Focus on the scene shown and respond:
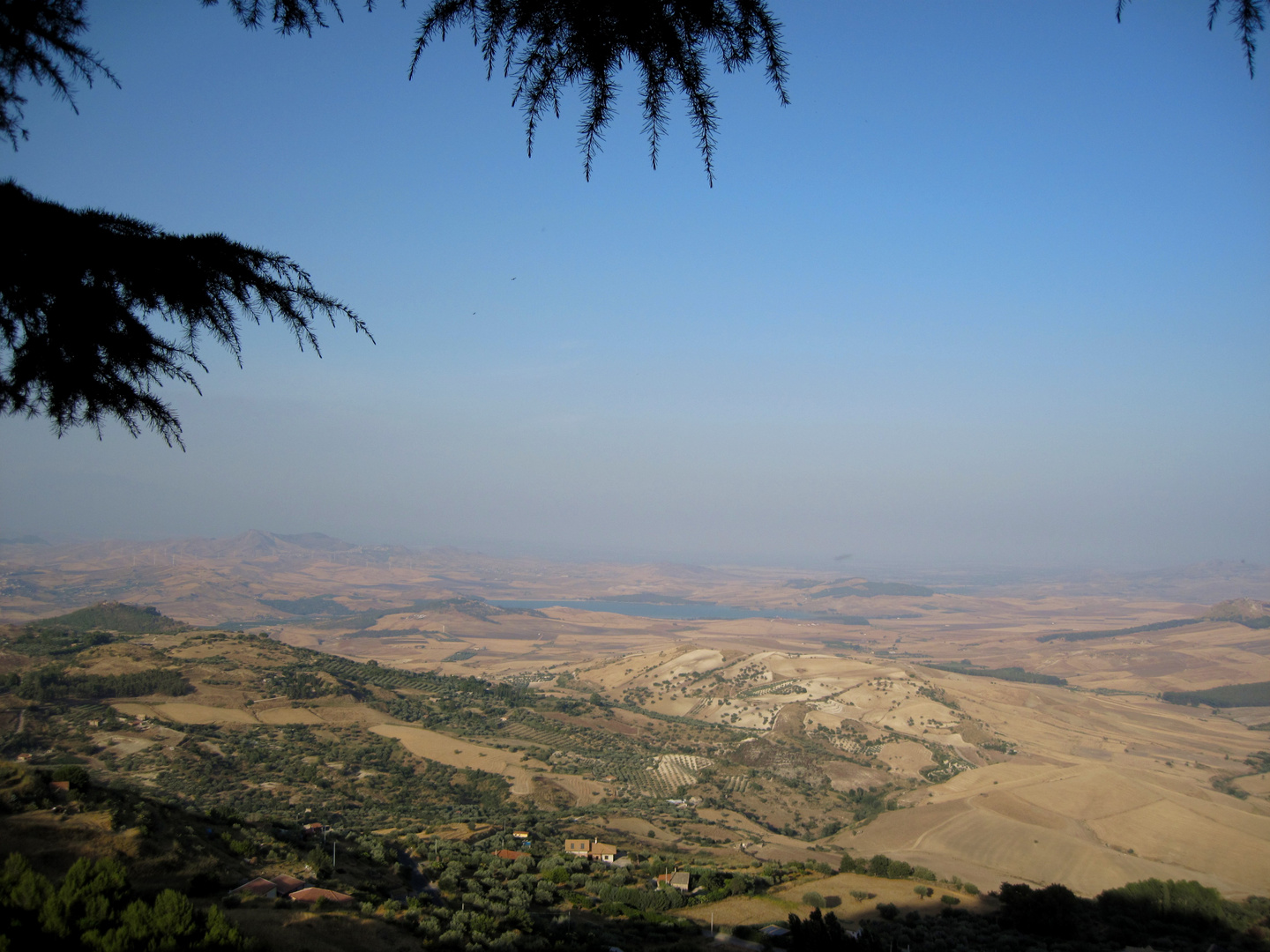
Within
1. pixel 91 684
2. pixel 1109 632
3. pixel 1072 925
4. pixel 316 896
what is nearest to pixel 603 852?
Answer: pixel 316 896

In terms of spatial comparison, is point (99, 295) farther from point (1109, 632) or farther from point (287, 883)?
point (1109, 632)

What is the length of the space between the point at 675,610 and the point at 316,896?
179m

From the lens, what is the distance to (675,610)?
188m

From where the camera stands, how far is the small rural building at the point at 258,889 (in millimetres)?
11838

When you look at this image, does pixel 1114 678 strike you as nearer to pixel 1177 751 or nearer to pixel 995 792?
pixel 1177 751

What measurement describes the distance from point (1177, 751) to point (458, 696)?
61.1 metres

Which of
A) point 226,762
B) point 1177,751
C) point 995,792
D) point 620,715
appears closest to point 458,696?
point 620,715

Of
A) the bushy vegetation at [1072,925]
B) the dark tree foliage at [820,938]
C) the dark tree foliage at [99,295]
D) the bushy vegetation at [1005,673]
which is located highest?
the dark tree foliage at [99,295]

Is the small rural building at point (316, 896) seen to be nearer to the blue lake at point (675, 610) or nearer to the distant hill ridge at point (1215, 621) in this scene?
the distant hill ridge at point (1215, 621)

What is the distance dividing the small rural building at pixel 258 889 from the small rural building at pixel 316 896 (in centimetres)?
39

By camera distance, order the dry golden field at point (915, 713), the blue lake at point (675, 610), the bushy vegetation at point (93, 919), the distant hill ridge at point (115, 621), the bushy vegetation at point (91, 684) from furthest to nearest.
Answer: the blue lake at point (675, 610)
the distant hill ridge at point (115, 621)
the bushy vegetation at point (91, 684)
the dry golden field at point (915, 713)
the bushy vegetation at point (93, 919)

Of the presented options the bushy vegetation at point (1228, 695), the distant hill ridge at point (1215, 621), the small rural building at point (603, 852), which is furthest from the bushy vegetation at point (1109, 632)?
the small rural building at point (603, 852)

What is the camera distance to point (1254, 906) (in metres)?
22.0

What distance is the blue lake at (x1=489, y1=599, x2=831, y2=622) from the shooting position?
17112 cm
